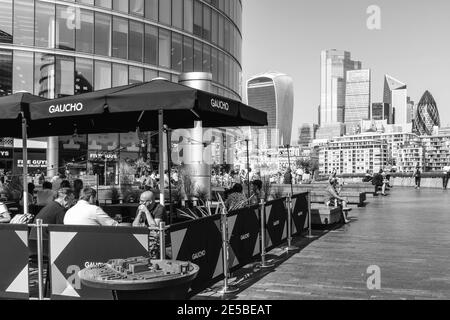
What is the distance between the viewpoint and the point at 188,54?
38.8m

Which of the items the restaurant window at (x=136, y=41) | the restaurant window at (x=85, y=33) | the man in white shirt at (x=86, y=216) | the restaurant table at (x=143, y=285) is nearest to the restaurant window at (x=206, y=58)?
the restaurant window at (x=136, y=41)

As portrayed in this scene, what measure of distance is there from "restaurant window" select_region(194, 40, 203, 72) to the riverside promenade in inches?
1145

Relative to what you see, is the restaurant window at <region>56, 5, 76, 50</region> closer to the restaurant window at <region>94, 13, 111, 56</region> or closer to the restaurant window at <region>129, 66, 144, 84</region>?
the restaurant window at <region>94, 13, 111, 56</region>

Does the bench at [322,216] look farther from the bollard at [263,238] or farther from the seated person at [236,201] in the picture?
the bollard at [263,238]

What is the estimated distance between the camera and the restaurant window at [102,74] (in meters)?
33.7

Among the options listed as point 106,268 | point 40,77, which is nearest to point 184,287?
point 106,268

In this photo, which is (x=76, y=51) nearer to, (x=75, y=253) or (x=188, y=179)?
(x=188, y=179)

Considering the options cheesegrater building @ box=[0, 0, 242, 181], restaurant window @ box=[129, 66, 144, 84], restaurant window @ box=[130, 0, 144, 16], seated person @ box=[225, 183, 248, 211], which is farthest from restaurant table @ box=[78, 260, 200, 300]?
restaurant window @ box=[130, 0, 144, 16]

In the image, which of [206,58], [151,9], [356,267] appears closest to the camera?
[356,267]

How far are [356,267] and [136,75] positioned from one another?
99.2 feet

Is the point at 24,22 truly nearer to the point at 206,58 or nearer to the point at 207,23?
the point at 206,58

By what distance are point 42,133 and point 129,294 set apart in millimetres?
8155

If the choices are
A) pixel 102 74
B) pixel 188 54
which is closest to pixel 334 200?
pixel 102 74

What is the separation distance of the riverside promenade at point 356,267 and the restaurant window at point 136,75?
25833 mm
